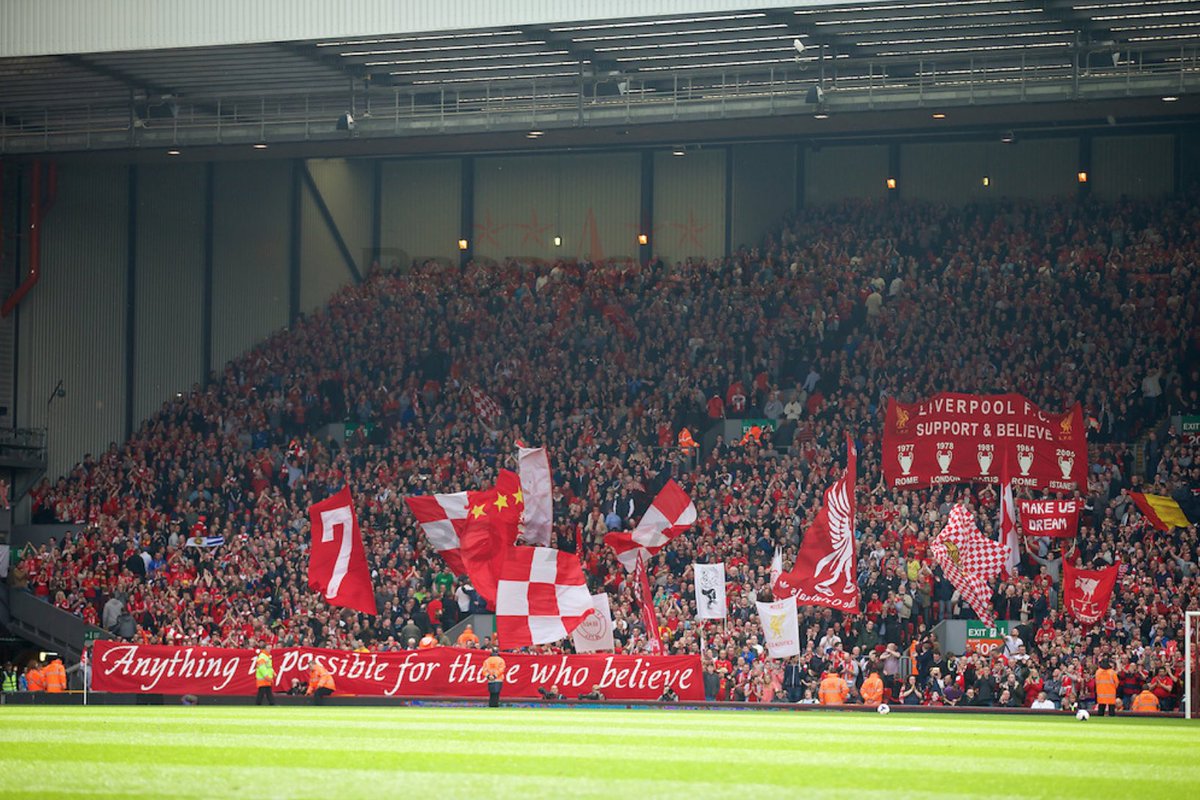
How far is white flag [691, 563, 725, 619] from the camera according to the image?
35.9m

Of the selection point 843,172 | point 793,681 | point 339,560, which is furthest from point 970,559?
point 843,172

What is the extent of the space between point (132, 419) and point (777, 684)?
2520cm

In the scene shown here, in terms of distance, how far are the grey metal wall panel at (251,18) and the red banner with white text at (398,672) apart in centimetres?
1262

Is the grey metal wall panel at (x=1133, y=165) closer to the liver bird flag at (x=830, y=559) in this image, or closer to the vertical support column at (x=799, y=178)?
the vertical support column at (x=799, y=178)

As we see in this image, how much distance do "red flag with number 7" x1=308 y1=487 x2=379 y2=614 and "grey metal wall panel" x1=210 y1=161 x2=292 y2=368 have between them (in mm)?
19295

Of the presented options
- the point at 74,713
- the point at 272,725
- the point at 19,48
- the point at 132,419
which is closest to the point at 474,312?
the point at 132,419

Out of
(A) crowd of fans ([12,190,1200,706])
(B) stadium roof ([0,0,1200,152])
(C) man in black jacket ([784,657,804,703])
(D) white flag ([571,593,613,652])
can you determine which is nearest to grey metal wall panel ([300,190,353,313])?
(A) crowd of fans ([12,190,1200,706])

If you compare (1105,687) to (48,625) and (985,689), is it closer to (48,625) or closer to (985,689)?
(985,689)

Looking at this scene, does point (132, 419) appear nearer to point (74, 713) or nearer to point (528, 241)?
point (528, 241)

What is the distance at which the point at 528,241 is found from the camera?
55.2 meters

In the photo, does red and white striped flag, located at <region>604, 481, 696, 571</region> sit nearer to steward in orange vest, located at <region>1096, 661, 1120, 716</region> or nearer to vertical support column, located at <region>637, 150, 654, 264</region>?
steward in orange vest, located at <region>1096, 661, 1120, 716</region>

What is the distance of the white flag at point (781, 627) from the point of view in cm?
3453

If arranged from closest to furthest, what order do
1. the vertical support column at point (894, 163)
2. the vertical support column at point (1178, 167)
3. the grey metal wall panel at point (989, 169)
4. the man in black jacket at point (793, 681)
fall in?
the man in black jacket at point (793, 681), the vertical support column at point (1178, 167), the grey metal wall panel at point (989, 169), the vertical support column at point (894, 163)

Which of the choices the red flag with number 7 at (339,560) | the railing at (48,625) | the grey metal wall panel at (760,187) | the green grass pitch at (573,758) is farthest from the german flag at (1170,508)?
the railing at (48,625)
